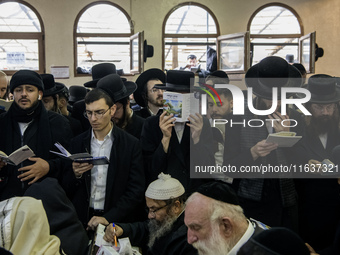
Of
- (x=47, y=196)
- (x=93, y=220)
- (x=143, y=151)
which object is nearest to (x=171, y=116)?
(x=143, y=151)

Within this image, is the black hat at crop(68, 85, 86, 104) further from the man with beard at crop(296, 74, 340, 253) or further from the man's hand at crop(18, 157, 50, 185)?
the man with beard at crop(296, 74, 340, 253)

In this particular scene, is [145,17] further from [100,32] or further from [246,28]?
[246,28]

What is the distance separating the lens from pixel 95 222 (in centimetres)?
311

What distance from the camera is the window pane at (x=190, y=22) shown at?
1123 centimetres

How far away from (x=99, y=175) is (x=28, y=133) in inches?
26.6

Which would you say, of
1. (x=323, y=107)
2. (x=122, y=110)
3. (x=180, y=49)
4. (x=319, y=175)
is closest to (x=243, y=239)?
(x=319, y=175)

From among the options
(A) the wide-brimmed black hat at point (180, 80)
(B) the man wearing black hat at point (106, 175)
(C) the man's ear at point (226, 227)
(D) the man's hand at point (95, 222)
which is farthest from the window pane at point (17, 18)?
(C) the man's ear at point (226, 227)

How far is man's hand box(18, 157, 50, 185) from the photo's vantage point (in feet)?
10.9

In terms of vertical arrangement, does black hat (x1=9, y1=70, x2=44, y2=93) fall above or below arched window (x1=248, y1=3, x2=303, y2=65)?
below

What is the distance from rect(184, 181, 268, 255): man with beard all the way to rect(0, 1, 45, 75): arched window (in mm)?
9268

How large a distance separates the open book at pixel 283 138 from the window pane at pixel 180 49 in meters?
8.52

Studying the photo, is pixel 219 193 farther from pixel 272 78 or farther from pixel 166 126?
pixel 272 78

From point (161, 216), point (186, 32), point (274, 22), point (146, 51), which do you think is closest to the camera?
point (161, 216)

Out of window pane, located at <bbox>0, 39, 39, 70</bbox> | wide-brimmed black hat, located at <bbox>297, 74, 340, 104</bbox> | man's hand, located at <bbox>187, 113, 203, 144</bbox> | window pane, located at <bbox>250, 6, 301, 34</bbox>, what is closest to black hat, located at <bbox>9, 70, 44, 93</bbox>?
man's hand, located at <bbox>187, 113, 203, 144</bbox>
